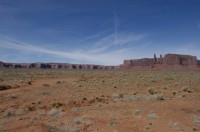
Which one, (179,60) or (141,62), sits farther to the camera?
(141,62)

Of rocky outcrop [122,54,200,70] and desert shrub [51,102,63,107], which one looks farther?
rocky outcrop [122,54,200,70]

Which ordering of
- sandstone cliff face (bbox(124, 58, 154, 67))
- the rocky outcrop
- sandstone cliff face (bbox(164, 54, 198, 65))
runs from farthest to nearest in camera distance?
1. sandstone cliff face (bbox(124, 58, 154, 67))
2. sandstone cliff face (bbox(164, 54, 198, 65))
3. the rocky outcrop

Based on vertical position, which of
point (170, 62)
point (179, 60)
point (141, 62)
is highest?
point (179, 60)

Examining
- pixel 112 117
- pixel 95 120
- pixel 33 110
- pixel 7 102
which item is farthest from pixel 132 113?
pixel 7 102

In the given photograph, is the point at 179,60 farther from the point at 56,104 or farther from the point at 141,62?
the point at 56,104

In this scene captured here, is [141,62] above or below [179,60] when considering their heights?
below

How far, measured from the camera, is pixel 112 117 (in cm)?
1576

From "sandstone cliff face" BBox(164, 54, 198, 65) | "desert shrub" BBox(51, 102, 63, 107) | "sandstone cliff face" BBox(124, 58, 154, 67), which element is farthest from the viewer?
"sandstone cliff face" BBox(124, 58, 154, 67)

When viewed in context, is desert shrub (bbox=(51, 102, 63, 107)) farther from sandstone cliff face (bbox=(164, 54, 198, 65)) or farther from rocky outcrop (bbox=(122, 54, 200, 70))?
sandstone cliff face (bbox=(164, 54, 198, 65))

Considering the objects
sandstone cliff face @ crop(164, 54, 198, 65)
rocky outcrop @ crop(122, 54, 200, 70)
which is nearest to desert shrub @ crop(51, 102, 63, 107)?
rocky outcrop @ crop(122, 54, 200, 70)

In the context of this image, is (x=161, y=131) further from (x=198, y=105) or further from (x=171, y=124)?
(x=198, y=105)

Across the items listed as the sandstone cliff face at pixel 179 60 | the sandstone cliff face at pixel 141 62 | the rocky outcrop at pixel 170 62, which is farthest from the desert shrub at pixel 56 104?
the sandstone cliff face at pixel 141 62

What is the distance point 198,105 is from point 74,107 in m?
8.80

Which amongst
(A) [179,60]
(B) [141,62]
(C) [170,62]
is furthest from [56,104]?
(B) [141,62]
